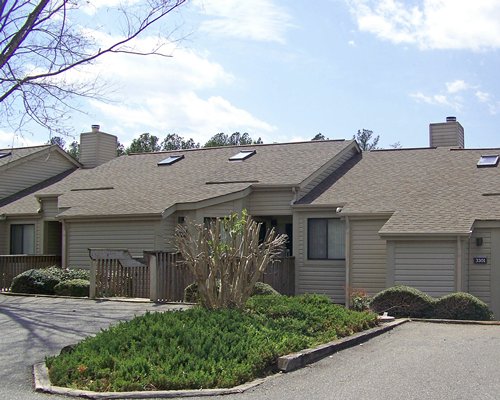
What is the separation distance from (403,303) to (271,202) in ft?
24.1

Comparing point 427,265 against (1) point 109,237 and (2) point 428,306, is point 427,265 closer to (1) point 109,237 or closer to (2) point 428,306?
(2) point 428,306

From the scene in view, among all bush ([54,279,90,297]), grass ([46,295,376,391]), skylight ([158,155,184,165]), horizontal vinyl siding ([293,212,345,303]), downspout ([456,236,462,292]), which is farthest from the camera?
skylight ([158,155,184,165])

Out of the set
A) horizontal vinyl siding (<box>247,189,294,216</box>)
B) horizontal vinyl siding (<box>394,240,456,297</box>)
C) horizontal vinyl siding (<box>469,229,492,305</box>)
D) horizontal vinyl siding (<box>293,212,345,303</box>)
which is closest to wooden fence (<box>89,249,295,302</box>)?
horizontal vinyl siding (<box>293,212,345,303</box>)

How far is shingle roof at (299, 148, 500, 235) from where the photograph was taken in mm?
18047

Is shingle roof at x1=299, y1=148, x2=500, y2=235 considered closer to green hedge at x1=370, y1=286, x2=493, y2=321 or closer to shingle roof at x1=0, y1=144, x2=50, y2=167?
green hedge at x1=370, y1=286, x2=493, y2=321

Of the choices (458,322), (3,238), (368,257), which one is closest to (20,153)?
(3,238)

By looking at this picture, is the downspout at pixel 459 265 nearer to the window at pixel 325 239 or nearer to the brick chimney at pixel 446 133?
the window at pixel 325 239

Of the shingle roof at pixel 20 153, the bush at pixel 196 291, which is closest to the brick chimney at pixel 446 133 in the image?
the bush at pixel 196 291

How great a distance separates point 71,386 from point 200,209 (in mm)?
12860

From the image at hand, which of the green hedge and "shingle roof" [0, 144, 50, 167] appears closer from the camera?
the green hedge

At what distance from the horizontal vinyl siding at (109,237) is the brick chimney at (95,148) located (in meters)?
10.8

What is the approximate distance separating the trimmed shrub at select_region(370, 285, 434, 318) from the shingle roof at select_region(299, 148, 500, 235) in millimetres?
2286

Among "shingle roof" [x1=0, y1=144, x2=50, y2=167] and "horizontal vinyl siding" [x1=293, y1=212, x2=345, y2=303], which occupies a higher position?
"shingle roof" [x1=0, y1=144, x2=50, y2=167]

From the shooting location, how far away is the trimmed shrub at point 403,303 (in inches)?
608
